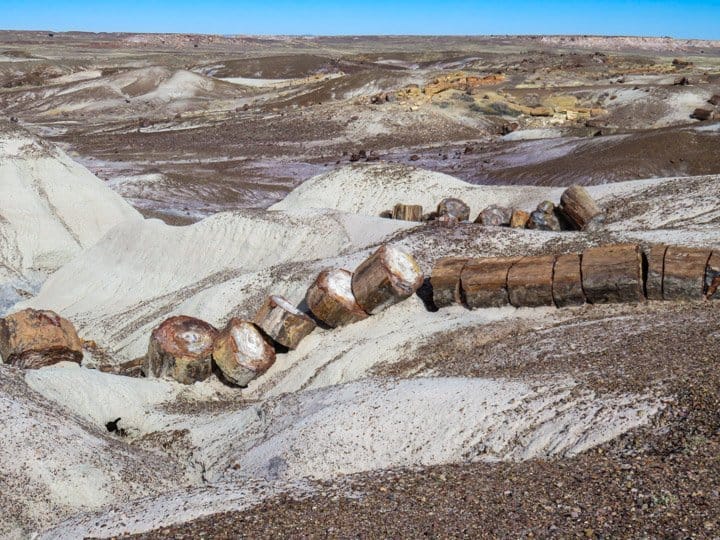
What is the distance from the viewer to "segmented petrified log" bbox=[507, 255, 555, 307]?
9.00 meters

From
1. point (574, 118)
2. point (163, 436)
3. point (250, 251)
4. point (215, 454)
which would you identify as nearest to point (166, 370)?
point (163, 436)

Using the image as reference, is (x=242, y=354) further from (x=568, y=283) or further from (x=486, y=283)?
(x=568, y=283)

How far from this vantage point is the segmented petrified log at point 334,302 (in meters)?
9.78

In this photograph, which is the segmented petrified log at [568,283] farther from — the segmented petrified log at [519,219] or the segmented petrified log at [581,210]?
the segmented petrified log at [519,219]

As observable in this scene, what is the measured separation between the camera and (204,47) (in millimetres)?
106188

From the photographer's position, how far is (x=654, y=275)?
8.65 m

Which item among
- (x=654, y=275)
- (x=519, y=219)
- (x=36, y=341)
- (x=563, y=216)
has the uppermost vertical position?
(x=654, y=275)

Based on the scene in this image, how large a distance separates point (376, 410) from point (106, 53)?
88.4m

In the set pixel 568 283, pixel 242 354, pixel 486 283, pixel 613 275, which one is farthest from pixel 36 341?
pixel 613 275

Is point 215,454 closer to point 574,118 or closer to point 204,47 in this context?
point 574,118

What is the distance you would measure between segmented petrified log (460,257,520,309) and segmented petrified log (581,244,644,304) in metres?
0.87

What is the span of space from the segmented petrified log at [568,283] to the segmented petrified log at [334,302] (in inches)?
90.3

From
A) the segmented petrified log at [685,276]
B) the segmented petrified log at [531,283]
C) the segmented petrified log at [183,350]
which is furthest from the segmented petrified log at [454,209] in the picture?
the segmented petrified log at [685,276]

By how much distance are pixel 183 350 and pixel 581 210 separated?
21.7 ft
